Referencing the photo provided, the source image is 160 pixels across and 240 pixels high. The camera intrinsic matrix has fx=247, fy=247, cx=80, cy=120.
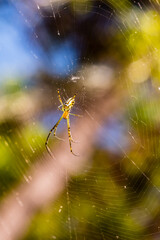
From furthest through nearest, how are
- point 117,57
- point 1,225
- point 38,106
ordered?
1. point 117,57
2. point 38,106
3. point 1,225

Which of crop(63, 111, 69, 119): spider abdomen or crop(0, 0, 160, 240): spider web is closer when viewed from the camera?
crop(0, 0, 160, 240): spider web

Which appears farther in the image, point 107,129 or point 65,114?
point 107,129

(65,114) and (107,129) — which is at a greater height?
(65,114)

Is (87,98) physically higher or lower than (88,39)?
lower

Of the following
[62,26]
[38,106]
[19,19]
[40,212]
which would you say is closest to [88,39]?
[62,26]

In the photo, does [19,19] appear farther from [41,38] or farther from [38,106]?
[38,106]

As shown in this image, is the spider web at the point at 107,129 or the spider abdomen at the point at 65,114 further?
the spider abdomen at the point at 65,114

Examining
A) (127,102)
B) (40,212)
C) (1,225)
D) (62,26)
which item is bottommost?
(40,212)

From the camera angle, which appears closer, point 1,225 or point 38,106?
point 1,225
